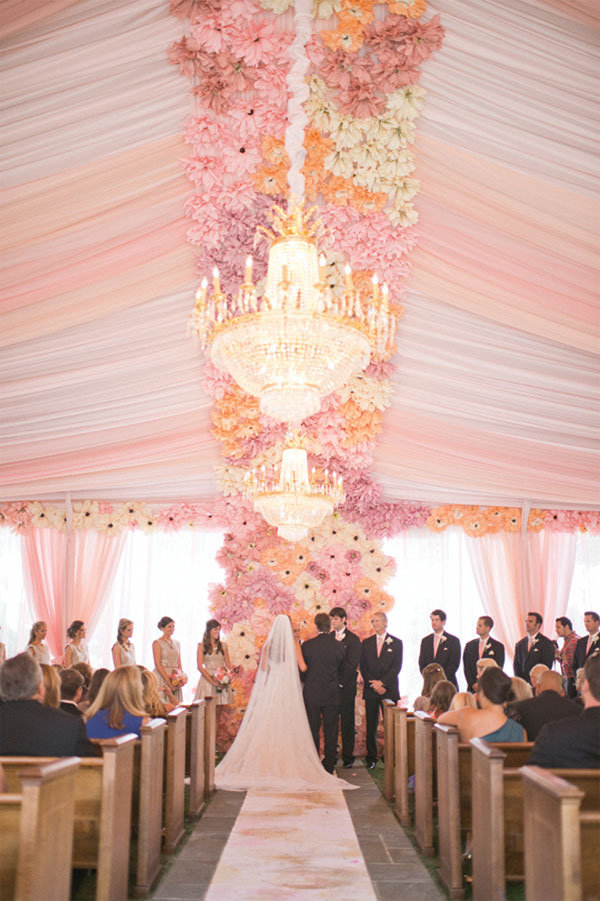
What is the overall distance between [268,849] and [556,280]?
4.63 m

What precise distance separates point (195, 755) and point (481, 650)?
4144mm

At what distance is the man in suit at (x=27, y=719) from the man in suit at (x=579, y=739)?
6.69 ft

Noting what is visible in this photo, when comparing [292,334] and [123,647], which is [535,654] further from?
[292,334]

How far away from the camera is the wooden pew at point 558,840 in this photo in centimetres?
284

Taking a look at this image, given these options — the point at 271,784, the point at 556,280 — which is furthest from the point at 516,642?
the point at 556,280

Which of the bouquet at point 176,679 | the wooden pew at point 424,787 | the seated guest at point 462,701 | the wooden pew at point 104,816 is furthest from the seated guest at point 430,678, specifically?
the wooden pew at point 104,816

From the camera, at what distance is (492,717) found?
4.90 m

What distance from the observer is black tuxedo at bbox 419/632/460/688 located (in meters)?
9.59

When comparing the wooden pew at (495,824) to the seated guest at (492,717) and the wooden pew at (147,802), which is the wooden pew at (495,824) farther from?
the wooden pew at (147,802)

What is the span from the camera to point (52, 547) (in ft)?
35.6

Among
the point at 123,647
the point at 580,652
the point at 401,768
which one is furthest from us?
the point at 580,652

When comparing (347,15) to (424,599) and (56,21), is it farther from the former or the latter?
(424,599)

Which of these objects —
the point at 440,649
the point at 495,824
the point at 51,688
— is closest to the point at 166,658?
the point at 440,649

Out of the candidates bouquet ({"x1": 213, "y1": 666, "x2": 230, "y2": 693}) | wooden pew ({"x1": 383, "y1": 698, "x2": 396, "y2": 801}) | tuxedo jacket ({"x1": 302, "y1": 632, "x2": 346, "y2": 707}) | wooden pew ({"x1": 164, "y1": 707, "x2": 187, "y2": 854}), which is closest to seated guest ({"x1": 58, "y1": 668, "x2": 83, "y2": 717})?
wooden pew ({"x1": 164, "y1": 707, "x2": 187, "y2": 854})
